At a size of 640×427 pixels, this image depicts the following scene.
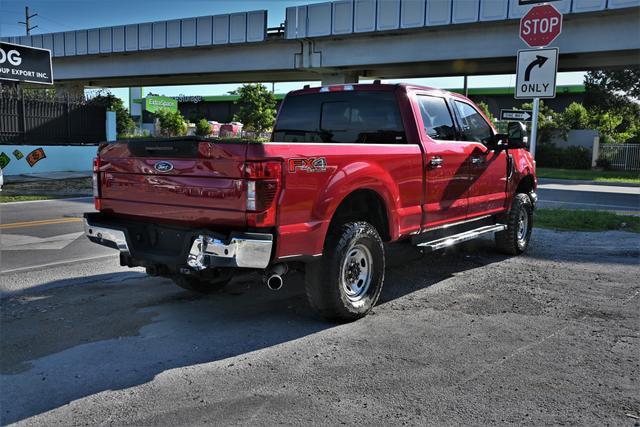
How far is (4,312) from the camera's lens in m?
5.16

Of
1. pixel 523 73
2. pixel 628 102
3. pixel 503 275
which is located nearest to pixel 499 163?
pixel 503 275

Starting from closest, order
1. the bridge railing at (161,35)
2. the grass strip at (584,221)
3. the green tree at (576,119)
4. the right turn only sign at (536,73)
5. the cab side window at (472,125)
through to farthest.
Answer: the cab side window at (472,125)
the right turn only sign at (536,73)
the grass strip at (584,221)
the bridge railing at (161,35)
the green tree at (576,119)

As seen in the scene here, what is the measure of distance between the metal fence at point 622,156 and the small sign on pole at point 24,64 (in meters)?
30.7

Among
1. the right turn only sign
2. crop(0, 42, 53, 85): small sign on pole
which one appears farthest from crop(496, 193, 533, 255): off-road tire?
crop(0, 42, 53, 85): small sign on pole

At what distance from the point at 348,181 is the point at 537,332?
2.06 m

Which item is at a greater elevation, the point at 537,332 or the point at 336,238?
the point at 336,238

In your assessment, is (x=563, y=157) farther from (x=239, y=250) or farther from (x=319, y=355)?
(x=239, y=250)

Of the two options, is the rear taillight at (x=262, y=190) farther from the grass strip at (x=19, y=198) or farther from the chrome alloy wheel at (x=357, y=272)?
the grass strip at (x=19, y=198)

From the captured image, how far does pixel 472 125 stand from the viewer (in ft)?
23.0

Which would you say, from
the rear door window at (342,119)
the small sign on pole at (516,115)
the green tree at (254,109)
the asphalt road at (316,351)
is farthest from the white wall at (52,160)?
the green tree at (254,109)

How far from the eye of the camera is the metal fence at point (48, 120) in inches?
803

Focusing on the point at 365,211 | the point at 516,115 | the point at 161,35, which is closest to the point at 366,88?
the point at 365,211

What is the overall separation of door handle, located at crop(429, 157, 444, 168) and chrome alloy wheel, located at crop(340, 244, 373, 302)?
1.33 metres

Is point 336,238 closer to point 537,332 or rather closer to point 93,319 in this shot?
point 537,332
